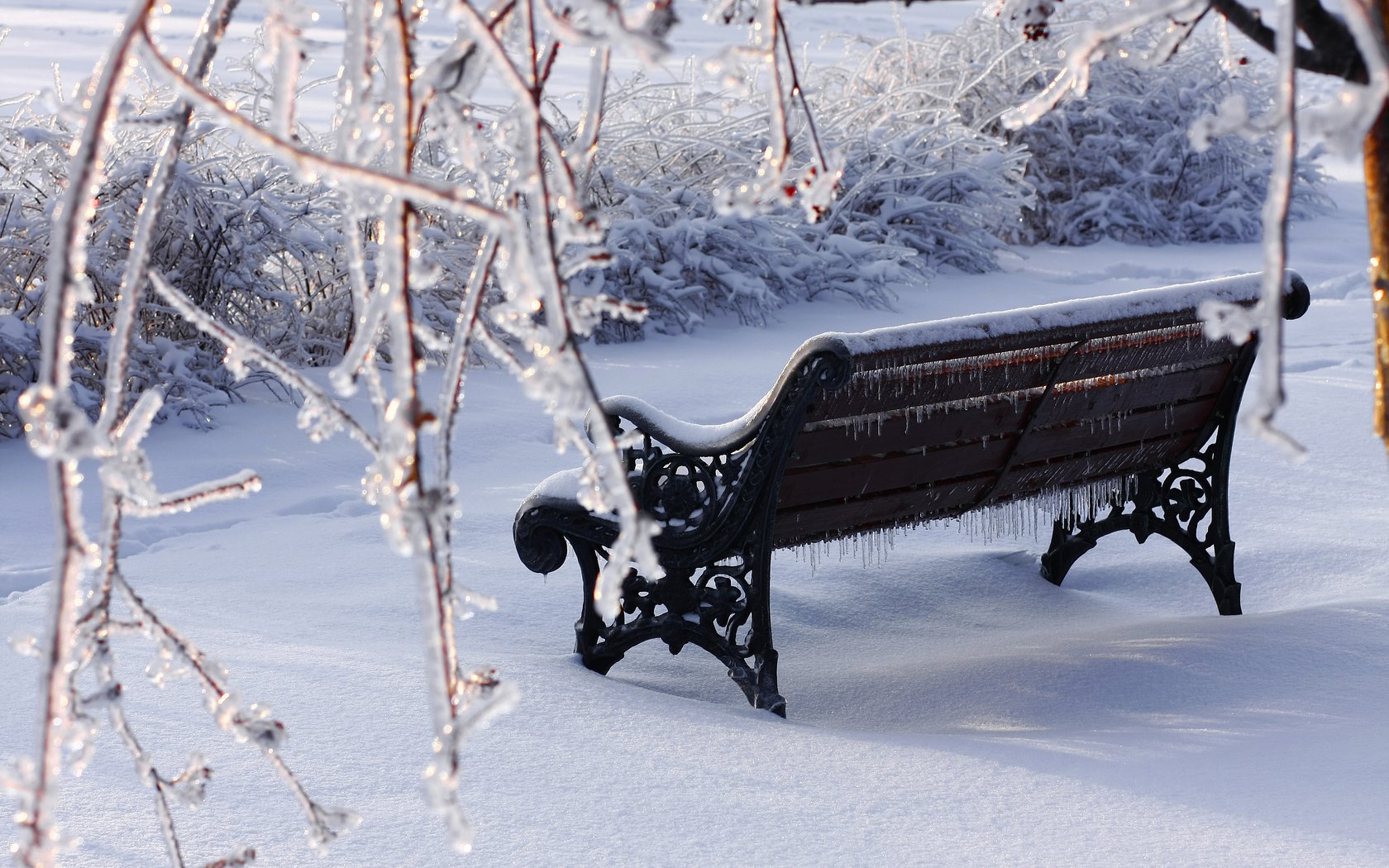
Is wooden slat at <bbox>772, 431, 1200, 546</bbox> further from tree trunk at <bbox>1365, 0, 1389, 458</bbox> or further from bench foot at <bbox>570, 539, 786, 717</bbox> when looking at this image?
tree trunk at <bbox>1365, 0, 1389, 458</bbox>

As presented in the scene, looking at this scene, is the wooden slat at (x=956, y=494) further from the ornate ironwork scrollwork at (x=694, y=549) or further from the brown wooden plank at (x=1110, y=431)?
the ornate ironwork scrollwork at (x=694, y=549)

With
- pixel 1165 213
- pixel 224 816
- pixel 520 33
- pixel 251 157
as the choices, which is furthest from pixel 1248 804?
pixel 1165 213

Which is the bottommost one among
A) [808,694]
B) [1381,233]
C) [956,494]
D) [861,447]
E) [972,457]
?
[808,694]

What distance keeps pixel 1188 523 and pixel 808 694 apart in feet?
5.05

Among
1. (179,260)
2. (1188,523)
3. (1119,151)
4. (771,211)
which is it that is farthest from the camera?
(1119,151)

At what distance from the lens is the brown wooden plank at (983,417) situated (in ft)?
9.70

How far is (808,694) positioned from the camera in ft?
10.3

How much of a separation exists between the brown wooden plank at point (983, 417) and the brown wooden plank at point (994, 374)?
0.04m

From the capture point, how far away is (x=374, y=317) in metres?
0.69

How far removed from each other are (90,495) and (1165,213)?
864cm

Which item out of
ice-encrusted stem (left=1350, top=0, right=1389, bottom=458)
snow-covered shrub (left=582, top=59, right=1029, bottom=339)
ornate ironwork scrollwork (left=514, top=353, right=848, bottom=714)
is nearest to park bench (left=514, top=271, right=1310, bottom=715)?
ornate ironwork scrollwork (left=514, top=353, right=848, bottom=714)

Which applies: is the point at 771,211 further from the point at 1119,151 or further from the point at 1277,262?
the point at 1277,262

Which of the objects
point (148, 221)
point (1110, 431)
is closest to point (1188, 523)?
point (1110, 431)

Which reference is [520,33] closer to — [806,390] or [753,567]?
[806,390]
